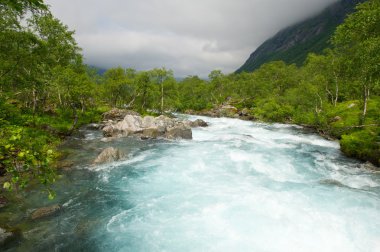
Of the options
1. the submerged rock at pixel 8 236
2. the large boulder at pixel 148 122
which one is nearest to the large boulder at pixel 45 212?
the submerged rock at pixel 8 236

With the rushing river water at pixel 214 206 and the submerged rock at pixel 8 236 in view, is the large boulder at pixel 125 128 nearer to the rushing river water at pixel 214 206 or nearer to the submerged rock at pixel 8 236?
the rushing river water at pixel 214 206

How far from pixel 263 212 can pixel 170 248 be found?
5786mm

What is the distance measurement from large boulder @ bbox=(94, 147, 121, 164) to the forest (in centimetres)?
363

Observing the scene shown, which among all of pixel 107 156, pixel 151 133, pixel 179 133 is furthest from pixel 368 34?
pixel 151 133

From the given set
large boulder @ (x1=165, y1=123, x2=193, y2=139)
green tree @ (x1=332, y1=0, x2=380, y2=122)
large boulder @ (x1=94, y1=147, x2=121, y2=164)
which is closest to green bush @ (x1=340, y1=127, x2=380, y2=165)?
green tree @ (x1=332, y1=0, x2=380, y2=122)

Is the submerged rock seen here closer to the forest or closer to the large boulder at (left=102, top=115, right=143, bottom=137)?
the forest

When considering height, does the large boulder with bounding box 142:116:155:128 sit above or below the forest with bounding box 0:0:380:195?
below

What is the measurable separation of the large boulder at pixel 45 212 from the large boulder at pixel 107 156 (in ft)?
28.2

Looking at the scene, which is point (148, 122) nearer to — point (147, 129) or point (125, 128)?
point (147, 129)

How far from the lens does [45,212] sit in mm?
13312

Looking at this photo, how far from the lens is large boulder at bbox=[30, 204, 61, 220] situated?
12.9 metres

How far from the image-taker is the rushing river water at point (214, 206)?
11398mm

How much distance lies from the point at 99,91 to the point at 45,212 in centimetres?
4059

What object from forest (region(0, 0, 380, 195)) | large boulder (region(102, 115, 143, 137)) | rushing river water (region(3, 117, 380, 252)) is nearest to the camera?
forest (region(0, 0, 380, 195))
